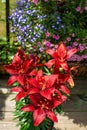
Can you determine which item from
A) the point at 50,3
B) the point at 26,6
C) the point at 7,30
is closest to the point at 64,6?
the point at 50,3

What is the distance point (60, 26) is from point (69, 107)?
0.99 m

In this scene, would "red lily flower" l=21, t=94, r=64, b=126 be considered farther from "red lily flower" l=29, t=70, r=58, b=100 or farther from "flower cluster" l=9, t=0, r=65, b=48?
"flower cluster" l=9, t=0, r=65, b=48

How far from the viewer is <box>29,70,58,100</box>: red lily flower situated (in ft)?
9.02

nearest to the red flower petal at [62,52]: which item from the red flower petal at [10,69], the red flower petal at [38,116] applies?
the red flower petal at [10,69]

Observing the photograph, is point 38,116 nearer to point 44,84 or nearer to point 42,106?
point 42,106

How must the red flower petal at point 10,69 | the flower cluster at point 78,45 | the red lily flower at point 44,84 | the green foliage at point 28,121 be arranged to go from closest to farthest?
the red lily flower at point 44,84
the red flower petal at point 10,69
the green foliage at point 28,121
the flower cluster at point 78,45

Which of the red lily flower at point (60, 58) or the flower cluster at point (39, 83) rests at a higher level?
the red lily flower at point (60, 58)

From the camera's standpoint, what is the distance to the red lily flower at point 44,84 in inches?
108

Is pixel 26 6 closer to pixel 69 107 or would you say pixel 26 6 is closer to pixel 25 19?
pixel 25 19

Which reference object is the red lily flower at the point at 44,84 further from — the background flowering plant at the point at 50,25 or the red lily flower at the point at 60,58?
the background flowering plant at the point at 50,25

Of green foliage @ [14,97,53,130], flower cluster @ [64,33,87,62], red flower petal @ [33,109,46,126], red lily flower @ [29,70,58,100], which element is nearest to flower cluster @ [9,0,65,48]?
flower cluster @ [64,33,87,62]

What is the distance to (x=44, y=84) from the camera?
111 inches

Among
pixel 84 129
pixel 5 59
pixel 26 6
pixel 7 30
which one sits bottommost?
pixel 84 129

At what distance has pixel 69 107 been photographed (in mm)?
4438
